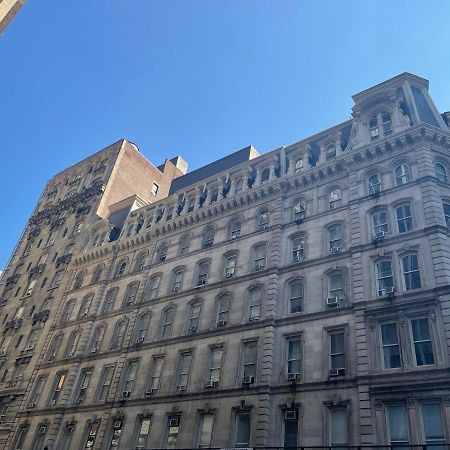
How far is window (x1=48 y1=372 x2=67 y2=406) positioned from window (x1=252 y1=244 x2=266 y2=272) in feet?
61.3

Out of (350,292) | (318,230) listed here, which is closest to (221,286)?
(318,230)

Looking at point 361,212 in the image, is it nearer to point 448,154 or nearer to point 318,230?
point 318,230

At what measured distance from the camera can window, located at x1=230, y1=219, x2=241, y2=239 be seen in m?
36.4

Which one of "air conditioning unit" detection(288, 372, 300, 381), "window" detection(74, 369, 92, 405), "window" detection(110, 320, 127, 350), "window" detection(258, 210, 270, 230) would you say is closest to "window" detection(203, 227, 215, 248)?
"window" detection(258, 210, 270, 230)

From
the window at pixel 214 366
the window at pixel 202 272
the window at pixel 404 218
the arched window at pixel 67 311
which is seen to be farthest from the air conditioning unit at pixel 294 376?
the arched window at pixel 67 311

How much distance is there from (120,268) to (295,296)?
20.3 metres

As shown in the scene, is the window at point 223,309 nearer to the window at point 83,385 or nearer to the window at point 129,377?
the window at point 129,377

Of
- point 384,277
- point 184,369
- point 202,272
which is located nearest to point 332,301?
point 384,277

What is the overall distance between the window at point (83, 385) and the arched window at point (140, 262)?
952 centimetres

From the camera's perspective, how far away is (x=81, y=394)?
36031mm

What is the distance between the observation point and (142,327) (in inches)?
1433

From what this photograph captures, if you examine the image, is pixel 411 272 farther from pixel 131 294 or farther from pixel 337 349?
pixel 131 294

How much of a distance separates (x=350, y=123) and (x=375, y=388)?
66.5 feet

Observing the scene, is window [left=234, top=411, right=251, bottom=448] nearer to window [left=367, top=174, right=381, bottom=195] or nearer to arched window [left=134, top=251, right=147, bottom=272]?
window [left=367, top=174, right=381, bottom=195]
